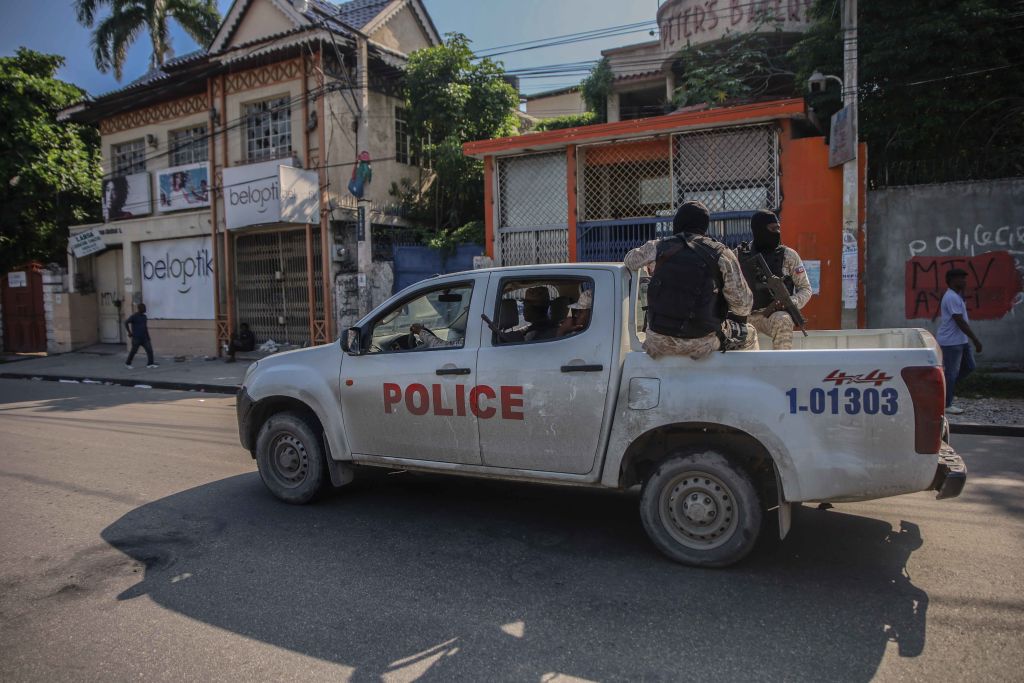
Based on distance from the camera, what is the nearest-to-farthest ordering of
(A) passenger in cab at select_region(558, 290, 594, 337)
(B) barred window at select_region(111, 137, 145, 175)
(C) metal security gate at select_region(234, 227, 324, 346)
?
1. (A) passenger in cab at select_region(558, 290, 594, 337)
2. (C) metal security gate at select_region(234, 227, 324, 346)
3. (B) barred window at select_region(111, 137, 145, 175)

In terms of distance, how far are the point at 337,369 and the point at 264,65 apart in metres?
14.0

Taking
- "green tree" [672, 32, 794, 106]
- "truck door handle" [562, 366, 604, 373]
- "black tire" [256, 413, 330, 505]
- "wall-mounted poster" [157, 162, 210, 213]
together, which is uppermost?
"green tree" [672, 32, 794, 106]

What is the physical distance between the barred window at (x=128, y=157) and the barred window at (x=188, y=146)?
4.10ft

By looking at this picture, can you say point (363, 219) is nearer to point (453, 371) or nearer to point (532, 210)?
point (532, 210)

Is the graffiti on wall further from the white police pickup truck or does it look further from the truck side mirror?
the truck side mirror

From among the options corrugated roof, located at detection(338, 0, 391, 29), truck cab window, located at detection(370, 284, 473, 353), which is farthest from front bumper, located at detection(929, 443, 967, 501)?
corrugated roof, located at detection(338, 0, 391, 29)

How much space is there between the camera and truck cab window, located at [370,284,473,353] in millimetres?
4652

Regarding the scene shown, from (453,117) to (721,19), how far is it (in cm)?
677

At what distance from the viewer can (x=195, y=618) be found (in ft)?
10.9

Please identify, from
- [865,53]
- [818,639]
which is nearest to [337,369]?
[818,639]

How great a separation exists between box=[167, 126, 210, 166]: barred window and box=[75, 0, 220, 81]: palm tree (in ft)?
21.9

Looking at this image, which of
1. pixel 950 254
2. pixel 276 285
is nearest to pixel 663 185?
pixel 950 254

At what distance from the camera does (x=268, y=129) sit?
16.6 m

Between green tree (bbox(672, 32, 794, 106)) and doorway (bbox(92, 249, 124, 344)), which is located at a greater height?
green tree (bbox(672, 32, 794, 106))
